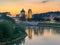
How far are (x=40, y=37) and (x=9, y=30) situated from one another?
1.28m

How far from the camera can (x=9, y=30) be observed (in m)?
4.54

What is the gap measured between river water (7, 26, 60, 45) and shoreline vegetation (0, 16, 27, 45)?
0.43 ft

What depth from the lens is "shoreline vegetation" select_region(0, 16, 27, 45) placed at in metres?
4.37

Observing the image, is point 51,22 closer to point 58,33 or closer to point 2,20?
Result: point 2,20

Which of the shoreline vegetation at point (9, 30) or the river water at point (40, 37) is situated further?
the river water at point (40, 37)

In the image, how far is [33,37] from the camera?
A: 18.3 ft

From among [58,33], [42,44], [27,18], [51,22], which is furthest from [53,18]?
[58,33]

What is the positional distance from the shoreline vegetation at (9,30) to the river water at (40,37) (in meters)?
0.13

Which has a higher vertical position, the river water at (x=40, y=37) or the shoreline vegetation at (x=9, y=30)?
the shoreline vegetation at (x=9, y=30)

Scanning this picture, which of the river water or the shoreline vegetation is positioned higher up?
the shoreline vegetation

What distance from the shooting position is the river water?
4.81 m

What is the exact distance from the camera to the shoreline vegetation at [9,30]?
4370 mm

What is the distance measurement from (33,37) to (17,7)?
1.64 meters

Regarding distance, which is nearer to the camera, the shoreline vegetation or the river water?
the shoreline vegetation
